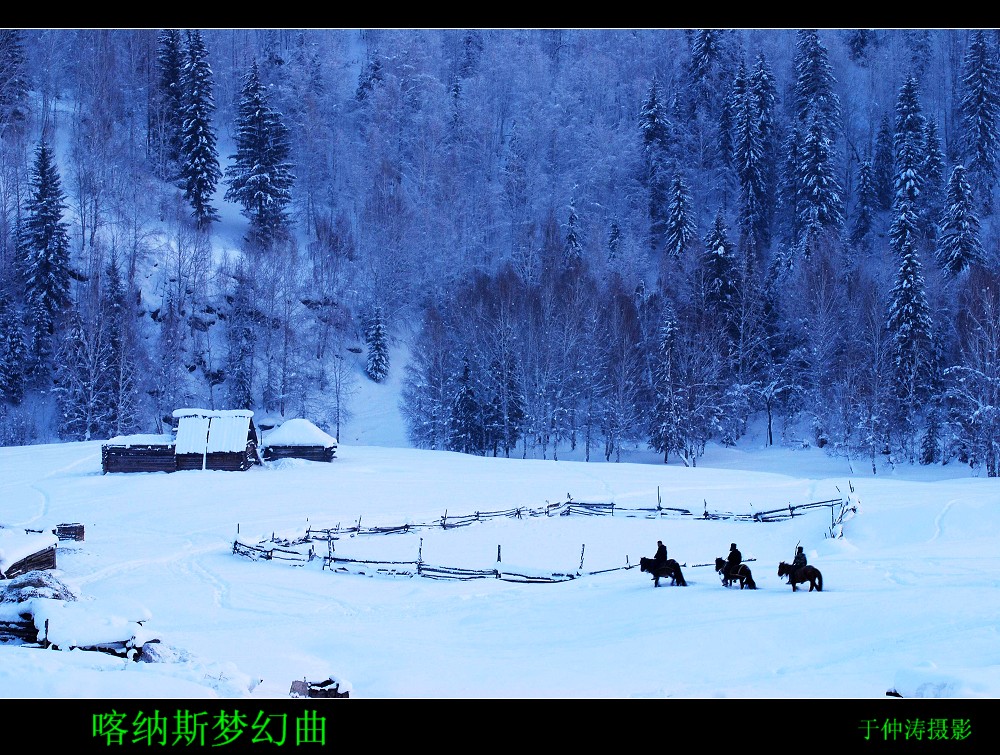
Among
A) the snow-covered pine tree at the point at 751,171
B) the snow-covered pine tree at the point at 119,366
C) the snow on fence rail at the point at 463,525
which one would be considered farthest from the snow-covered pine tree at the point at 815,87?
the snow-covered pine tree at the point at 119,366

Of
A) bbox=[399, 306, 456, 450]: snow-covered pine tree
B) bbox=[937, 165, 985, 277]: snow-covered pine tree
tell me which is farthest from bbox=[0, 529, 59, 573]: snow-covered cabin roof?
bbox=[937, 165, 985, 277]: snow-covered pine tree

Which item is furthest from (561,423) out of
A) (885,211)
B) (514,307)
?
(885,211)

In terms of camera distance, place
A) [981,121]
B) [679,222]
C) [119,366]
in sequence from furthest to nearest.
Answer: [981,121], [679,222], [119,366]

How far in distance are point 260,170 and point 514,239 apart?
23559 millimetres

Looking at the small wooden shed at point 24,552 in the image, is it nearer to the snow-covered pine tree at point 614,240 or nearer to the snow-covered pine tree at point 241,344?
the snow-covered pine tree at point 241,344

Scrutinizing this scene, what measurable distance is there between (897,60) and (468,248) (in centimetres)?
5663

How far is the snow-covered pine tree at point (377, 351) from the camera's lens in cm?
6681

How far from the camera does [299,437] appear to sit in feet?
147

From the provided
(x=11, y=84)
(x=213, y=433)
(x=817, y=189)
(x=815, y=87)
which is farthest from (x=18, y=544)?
(x=815, y=87)

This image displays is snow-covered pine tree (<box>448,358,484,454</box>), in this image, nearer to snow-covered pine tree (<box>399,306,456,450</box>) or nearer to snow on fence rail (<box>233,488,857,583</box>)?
snow-covered pine tree (<box>399,306,456,450</box>)

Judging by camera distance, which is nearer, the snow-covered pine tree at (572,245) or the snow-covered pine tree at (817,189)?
the snow-covered pine tree at (572,245)

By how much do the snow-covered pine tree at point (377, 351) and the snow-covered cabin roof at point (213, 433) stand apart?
79.3 ft

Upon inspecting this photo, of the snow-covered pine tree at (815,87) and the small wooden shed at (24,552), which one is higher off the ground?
the snow-covered pine tree at (815,87)

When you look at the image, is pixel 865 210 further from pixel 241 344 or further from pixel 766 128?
pixel 241 344
